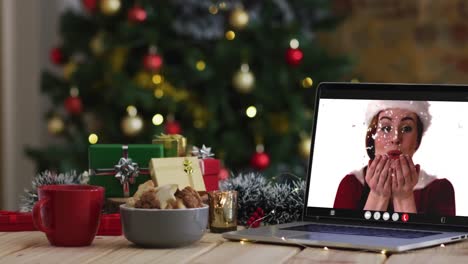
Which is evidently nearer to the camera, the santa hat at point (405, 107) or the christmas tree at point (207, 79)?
the santa hat at point (405, 107)

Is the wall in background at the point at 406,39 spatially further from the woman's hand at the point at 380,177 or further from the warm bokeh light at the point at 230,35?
the woman's hand at the point at 380,177

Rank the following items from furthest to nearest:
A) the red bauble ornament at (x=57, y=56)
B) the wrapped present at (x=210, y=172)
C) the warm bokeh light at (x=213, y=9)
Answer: the red bauble ornament at (x=57, y=56) → the warm bokeh light at (x=213, y=9) → the wrapped present at (x=210, y=172)

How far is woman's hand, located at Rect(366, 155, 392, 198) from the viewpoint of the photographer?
1.43 m

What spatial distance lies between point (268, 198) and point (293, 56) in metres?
1.95

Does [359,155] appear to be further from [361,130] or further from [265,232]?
[265,232]

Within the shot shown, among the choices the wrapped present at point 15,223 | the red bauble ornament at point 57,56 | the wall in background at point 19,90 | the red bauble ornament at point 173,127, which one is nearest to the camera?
the wrapped present at point 15,223

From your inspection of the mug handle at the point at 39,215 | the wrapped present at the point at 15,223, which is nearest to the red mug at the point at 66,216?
the mug handle at the point at 39,215

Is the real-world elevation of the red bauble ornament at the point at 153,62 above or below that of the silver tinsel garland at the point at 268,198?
above

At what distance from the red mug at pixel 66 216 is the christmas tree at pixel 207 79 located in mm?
2019

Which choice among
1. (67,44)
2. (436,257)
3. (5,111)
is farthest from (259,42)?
(436,257)

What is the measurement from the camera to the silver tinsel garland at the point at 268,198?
5.05 feet

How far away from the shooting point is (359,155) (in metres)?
1.46

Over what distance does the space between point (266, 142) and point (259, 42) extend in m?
0.35

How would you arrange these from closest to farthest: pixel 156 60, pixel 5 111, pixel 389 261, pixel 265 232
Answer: pixel 389 261 < pixel 265 232 < pixel 156 60 < pixel 5 111
